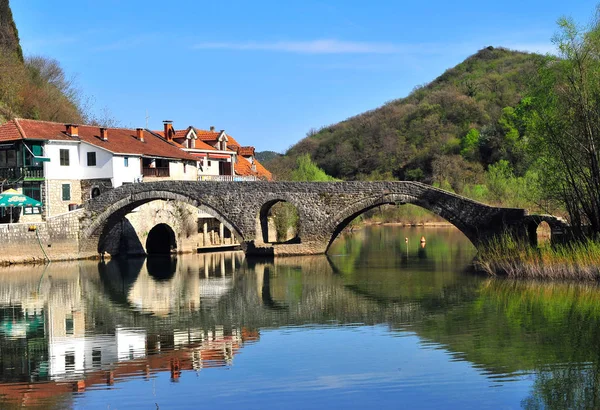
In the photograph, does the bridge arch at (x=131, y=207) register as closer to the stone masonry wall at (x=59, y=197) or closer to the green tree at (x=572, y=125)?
the stone masonry wall at (x=59, y=197)

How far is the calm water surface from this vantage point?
15.0m

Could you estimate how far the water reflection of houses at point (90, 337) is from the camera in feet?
57.0

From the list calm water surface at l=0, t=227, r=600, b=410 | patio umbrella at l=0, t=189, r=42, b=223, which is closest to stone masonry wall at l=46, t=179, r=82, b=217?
patio umbrella at l=0, t=189, r=42, b=223

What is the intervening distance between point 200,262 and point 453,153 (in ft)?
167

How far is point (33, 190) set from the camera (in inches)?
1738

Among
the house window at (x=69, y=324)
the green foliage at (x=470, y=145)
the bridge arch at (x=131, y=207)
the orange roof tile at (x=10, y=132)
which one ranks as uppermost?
the green foliage at (x=470, y=145)

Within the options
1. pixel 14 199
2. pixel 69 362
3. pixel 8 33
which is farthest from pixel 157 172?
pixel 69 362

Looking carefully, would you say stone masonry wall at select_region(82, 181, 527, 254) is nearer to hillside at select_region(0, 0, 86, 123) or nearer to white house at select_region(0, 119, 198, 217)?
white house at select_region(0, 119, 198, 217)

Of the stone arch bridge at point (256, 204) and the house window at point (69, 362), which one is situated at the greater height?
the stone arch bridge at point (256, 204)

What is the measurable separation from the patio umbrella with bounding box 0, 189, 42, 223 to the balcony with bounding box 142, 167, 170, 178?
8.08m

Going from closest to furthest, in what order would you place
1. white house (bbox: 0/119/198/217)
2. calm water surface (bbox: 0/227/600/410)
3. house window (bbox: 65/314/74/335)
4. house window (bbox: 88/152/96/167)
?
1. calm water surface (bbox: 0/227/600/410)
2. house window (bbox: 65/314/74/335)
3. white house (bbox: 0/119/198/217)
4. house window (bbox: 88/152/96/167)

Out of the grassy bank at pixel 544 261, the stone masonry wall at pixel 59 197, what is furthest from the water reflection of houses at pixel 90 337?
the stone masonry wall at pixel 59 197

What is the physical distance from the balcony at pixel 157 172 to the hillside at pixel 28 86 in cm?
925

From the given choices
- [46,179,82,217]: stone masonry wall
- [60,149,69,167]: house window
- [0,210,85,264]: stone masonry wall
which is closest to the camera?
[0,210,85,264]: stone masonry wall
